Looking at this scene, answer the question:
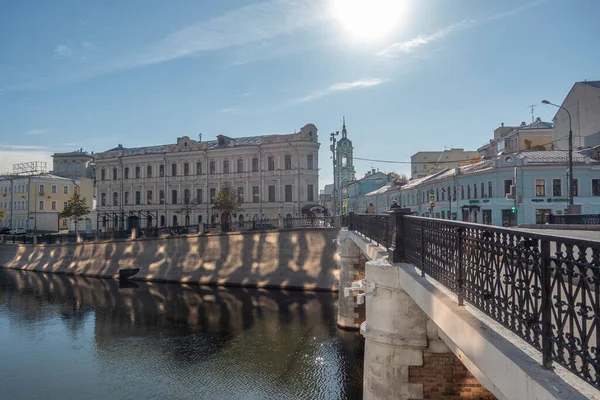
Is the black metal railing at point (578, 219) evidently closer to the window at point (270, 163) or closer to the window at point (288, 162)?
the window at point (288, 162)

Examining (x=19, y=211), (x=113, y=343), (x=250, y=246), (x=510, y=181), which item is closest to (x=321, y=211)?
(x=250, y=246)

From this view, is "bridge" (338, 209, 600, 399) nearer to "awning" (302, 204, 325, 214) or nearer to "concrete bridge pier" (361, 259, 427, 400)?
"concrete bridge pier" (361, 259, 427, 400)

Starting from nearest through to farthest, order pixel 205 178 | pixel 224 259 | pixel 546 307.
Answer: pixel 546 307 < pixel 224 259 < pixel 205 178

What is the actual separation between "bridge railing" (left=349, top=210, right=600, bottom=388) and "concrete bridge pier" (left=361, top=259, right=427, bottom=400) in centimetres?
71

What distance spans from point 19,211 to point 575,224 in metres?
73.8

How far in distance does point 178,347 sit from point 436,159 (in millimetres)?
71128

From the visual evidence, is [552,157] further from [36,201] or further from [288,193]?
[36,201]

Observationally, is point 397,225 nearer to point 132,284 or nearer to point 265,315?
point 265,315

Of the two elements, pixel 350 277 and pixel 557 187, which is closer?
pixel 350 277

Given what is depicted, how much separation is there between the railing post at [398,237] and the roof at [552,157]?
104ft

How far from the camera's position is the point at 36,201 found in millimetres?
64688

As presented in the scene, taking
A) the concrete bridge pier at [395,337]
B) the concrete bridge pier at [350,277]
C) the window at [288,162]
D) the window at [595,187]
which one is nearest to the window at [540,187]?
the window at [595,187]

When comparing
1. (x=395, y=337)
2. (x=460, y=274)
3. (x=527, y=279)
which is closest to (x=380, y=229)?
(x=395, y=337)

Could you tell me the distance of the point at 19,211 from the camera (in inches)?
2606
